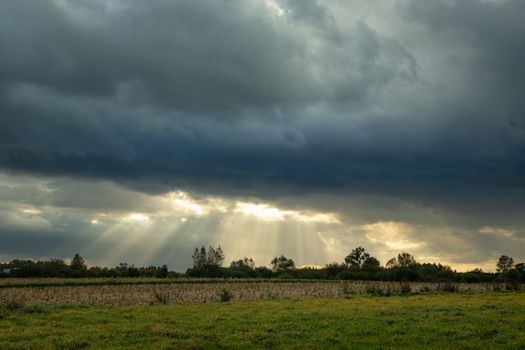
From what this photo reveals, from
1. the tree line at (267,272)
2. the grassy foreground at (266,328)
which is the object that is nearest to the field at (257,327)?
the grassy foreground at (266,328)

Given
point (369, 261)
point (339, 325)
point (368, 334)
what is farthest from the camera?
point (369, 261)

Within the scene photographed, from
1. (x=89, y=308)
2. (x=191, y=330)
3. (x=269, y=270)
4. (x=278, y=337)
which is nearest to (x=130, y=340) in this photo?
(x=191, y=330)

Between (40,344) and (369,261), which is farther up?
(369,261)

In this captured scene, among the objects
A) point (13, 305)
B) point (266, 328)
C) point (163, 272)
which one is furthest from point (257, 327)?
point (163, 272)

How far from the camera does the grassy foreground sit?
79.9 ft

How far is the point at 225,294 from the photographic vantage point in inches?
1969

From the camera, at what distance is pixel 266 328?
2838 cm

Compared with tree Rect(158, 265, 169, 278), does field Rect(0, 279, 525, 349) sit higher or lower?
lower

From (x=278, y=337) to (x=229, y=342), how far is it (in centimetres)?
275

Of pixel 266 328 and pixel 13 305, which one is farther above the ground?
pixel 13 305

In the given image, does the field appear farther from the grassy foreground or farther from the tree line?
the tree line

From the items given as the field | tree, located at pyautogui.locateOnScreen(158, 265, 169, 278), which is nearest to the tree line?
tree, located at pyautogui.locateOnScreen(158, 265, 169, 278)

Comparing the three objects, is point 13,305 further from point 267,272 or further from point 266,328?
point 267,272

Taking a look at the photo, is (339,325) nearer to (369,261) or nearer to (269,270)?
(269,270)
